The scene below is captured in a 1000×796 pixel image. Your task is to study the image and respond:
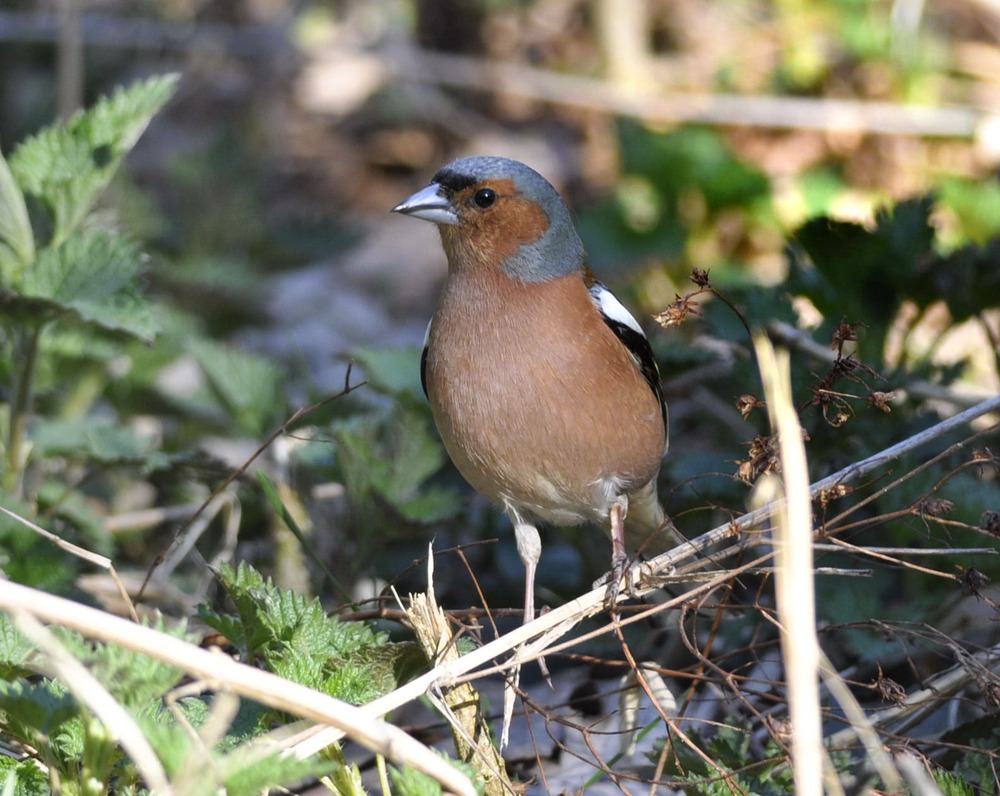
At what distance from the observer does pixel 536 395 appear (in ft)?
10.4

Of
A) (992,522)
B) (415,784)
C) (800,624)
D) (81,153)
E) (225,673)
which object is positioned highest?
(81,153)

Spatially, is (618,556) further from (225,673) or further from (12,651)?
(12,651)

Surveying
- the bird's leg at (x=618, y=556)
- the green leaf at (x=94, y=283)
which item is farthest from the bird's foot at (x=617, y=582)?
the green leaf at (x=94, y=283)

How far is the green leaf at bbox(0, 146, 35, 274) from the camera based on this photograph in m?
3.40

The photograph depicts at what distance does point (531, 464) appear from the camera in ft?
10.6

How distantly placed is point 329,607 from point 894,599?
1920mm

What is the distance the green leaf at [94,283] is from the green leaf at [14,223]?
0.18ft

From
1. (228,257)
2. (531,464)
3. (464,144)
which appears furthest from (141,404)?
(464,144)

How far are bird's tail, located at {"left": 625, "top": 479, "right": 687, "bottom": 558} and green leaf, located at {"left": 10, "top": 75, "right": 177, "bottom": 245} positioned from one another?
1879mm

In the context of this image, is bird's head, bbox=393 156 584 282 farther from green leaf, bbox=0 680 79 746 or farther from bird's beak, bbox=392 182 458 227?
green leaf, bbox=0 680 79 746

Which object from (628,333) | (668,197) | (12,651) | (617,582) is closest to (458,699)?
(617,582)

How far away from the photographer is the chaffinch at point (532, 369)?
10.5ft

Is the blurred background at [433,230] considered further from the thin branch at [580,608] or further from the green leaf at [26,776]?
the green leaf at [26,776]

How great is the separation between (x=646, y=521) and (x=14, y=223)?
2.17 meters
